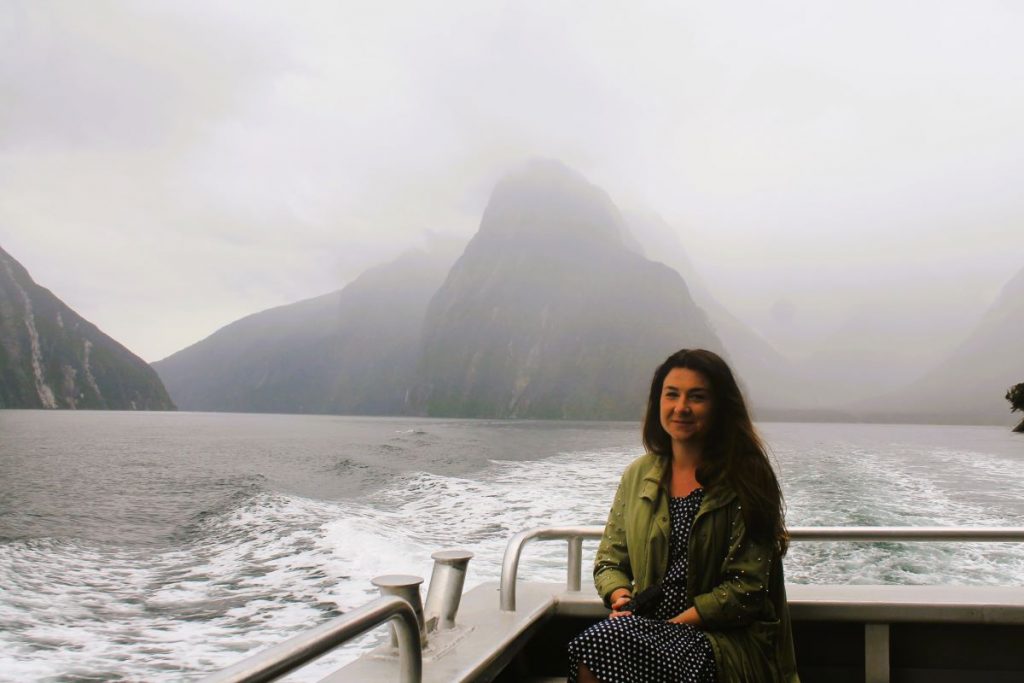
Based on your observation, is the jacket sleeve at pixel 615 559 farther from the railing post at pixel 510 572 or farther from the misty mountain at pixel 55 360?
the misty mountain at pixel 55 360

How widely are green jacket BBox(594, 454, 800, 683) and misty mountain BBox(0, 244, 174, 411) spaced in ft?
506

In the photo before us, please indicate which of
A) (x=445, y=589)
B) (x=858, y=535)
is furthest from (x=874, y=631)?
(x=445, y=589)

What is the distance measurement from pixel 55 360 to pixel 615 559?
164 m

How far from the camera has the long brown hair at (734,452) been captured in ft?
7.49

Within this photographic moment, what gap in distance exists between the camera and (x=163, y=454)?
4591cm

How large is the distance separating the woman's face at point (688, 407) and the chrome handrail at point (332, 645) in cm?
110

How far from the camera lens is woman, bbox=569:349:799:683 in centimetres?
219

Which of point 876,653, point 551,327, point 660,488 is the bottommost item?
point 876,653

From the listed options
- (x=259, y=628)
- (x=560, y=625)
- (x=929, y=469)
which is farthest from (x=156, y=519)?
(x=929, y=469)

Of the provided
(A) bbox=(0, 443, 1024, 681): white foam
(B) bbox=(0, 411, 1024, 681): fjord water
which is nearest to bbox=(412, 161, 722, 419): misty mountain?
(B) bbox=(0, 411, 1024, 681): fjord water

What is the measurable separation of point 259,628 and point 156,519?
13213mm

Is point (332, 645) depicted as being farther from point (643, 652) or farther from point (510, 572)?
point (510, 572)

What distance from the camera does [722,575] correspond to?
2.30 metres

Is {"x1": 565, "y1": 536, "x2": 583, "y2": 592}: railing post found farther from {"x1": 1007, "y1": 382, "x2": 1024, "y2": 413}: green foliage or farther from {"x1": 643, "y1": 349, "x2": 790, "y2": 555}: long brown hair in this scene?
{"x1": 1007, "y1": 382, "x2": 1024, "y2": 413}: green foliage
